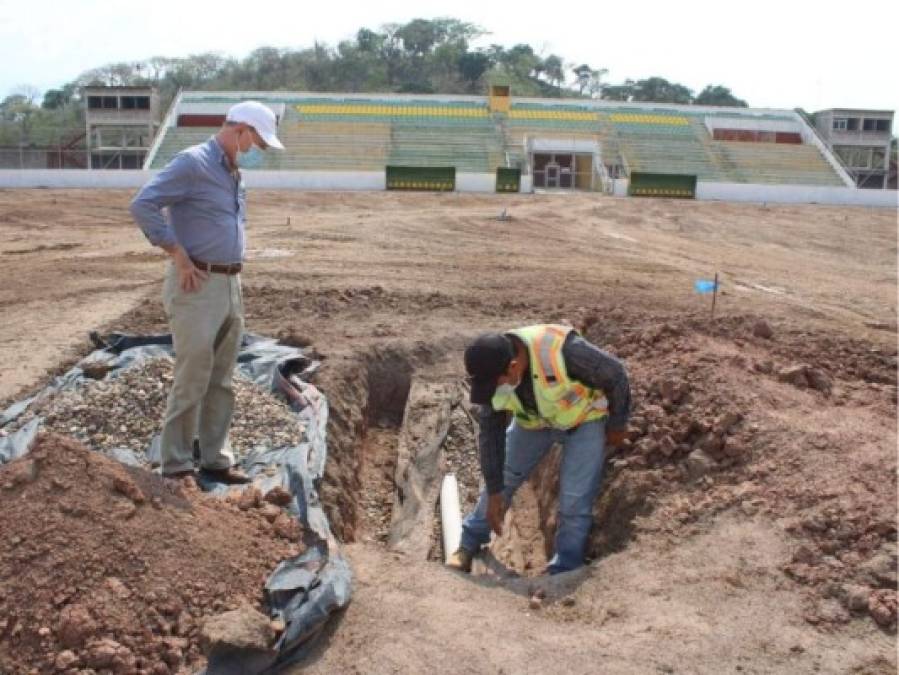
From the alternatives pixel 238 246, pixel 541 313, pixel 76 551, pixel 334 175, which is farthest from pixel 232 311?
pixel 334 175

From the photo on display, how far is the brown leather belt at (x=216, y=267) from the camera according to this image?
428 centimetres

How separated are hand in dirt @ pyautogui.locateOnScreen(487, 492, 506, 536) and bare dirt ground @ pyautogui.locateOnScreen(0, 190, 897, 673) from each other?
0.44 meters

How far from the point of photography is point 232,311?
4.50 metres

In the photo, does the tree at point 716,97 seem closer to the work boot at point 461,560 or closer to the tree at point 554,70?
the tree at point 554,70

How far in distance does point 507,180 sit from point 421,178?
3.06 metres

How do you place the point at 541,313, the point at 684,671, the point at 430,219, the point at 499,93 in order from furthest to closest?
1. the point at 499,93
2. the point at 430,219
3. the point at 541,313
4. the point at 684,671

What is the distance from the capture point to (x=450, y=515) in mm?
6023

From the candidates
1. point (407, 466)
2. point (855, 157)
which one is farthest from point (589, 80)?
point (407, 466)

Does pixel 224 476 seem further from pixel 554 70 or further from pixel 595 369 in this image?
pixel 554 70

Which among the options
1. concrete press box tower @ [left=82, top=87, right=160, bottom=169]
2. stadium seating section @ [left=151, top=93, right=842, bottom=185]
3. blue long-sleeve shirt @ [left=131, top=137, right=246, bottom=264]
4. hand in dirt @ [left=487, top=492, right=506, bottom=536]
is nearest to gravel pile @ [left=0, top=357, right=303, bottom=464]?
hand in dirt @ [left=487, top=492, right=506, bottom=536]

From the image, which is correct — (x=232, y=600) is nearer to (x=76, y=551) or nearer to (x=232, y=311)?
(x=76, y=551)

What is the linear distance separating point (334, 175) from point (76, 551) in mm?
25726

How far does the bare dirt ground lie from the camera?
12.0 feet

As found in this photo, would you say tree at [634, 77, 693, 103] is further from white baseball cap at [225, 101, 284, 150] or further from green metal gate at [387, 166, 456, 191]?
white baseball cap at [225, 101, 284, 150]
